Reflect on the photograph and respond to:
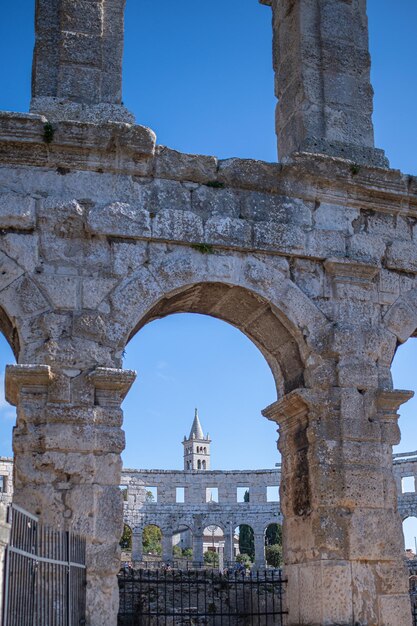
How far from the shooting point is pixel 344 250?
28.4ft

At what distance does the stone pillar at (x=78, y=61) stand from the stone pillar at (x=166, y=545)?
31381mm

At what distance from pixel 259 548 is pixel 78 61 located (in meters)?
32.5

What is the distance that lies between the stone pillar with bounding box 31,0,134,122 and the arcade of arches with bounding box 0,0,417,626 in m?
0.02

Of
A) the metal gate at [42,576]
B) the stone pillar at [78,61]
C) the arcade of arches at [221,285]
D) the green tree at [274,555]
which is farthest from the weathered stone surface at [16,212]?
the green tree at [274,555]

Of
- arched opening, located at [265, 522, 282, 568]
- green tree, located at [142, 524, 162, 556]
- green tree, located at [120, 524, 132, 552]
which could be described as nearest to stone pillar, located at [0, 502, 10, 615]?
arched opening, located at [265, 522, 282, 568]

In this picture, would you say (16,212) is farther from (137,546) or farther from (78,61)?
(137,546)

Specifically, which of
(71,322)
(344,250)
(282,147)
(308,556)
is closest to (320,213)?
(344,250)

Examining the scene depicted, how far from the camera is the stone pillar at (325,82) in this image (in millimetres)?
9102

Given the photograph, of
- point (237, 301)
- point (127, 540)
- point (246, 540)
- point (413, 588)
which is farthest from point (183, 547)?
point (237, 301)

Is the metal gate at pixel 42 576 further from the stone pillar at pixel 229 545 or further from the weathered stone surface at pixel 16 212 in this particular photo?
the stone pillar at pixel 229 545

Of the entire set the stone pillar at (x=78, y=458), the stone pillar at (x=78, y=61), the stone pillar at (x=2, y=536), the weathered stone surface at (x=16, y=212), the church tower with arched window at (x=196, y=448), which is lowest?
the stone pillar at (x=2, y=536)

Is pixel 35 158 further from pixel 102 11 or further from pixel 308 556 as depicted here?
pixel 308 556

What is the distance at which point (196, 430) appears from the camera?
69.3m

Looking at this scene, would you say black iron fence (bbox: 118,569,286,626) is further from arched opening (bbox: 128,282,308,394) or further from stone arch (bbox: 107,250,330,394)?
stone arch (bbox: 107,250,330,394)
